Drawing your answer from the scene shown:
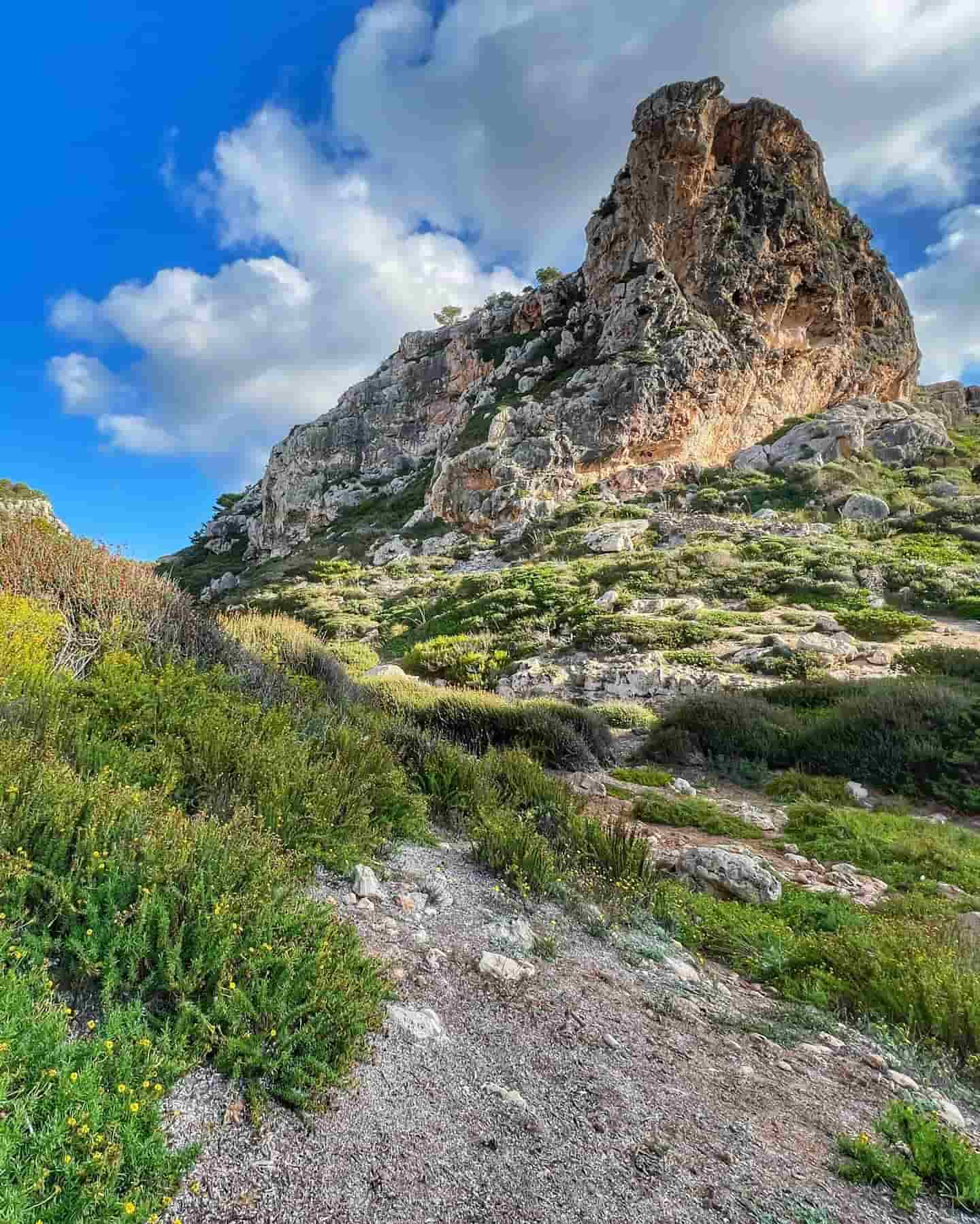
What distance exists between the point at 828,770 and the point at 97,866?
775cm

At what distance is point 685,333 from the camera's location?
32.3 meters

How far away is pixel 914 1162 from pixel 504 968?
5.11 ft

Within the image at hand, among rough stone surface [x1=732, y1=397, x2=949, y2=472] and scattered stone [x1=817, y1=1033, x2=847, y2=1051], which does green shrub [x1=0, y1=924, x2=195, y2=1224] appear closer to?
scattered stone [x1=817, y1=1033, x2=847, y2=1051]

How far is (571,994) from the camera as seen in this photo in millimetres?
2533

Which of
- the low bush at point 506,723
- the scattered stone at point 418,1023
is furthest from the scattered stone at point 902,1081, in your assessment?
the low bush at point 506,723

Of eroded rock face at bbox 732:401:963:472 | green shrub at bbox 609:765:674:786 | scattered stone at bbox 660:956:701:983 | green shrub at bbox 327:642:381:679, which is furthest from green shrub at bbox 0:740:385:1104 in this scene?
eroded rock face at bbox 732:401:963:472

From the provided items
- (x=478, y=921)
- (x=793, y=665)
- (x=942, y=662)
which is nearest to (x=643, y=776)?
(x=478, y=921)

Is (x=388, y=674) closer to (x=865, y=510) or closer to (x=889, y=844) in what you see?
(x=889, y=844)

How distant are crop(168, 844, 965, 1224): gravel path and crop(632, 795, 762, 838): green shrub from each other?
2.66 m

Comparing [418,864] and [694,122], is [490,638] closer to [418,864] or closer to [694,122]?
[418,864]

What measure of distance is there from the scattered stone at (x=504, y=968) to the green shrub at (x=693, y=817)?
123 inches

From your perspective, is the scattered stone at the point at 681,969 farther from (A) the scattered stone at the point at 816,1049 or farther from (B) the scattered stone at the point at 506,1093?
(B) the scattered stone at the point at 506,1093

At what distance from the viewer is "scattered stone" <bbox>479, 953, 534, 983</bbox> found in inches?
101

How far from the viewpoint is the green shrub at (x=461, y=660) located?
12.1 metres
